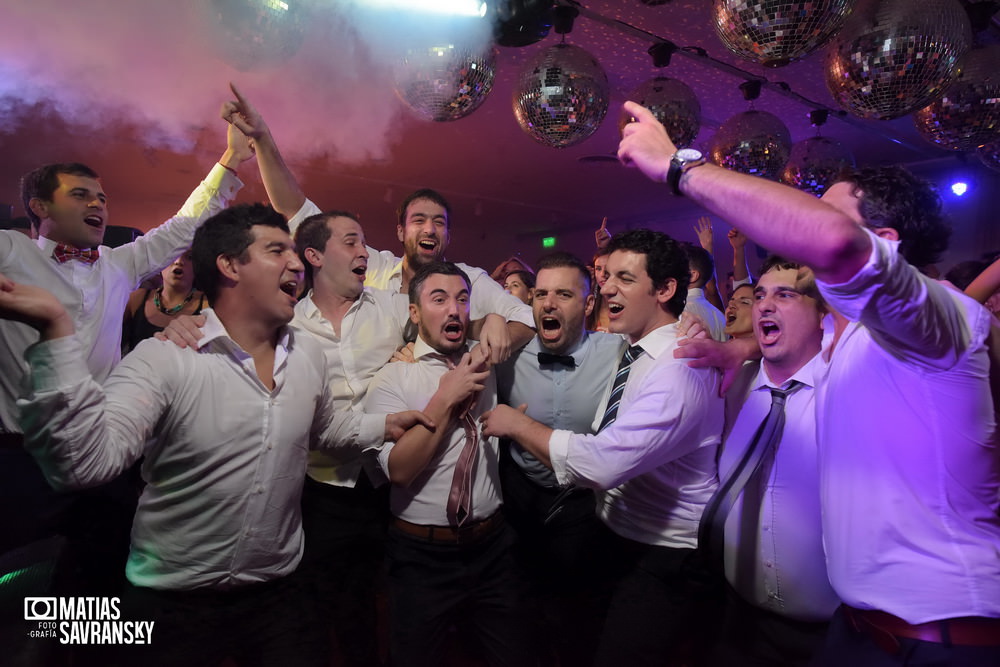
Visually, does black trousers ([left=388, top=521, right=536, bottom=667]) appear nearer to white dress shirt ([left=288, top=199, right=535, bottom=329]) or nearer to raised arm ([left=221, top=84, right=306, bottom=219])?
white dress shirt ([left=288, top=199, right=535, bottom=329])

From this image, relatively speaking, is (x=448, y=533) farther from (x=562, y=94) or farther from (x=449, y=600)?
(x=562, y=94)

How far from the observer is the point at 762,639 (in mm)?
1863

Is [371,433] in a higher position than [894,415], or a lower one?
lower

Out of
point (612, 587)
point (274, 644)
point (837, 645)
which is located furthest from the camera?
point (612, 587)

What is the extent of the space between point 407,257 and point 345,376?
806mm

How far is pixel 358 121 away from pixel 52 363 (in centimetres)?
271

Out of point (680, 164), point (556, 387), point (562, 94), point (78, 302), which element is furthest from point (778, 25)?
point (78, 302)

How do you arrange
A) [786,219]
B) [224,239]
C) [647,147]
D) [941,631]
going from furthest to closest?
[224,239] < [647,147] < [941,631] < [786,219]

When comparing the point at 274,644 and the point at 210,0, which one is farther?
the point at 210,0

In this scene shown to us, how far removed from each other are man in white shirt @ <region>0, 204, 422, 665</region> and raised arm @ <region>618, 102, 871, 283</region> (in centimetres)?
136

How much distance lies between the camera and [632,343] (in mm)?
2330

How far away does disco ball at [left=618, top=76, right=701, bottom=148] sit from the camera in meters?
3.10

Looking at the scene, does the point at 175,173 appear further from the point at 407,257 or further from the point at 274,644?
the point at 274,644

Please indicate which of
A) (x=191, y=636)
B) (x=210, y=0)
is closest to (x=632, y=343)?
(x=191, y=636)
